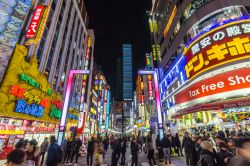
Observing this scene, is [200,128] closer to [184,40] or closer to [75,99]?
[184,40]

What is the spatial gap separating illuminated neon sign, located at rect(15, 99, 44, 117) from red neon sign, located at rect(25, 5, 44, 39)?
6271 mm

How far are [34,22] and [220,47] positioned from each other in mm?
16905

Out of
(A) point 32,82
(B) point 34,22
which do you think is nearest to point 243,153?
(A) point 32,82

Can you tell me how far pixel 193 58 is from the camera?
14.6 meters

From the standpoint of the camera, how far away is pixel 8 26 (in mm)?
12695

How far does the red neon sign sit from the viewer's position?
15.2m

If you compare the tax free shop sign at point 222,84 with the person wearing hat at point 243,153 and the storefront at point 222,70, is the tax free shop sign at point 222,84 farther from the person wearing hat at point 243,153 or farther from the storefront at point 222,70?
the person wearing hat at point 243,153

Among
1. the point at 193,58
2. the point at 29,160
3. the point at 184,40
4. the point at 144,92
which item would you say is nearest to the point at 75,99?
the point at 184,40

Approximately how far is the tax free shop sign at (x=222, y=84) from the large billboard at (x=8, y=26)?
52.4 feet

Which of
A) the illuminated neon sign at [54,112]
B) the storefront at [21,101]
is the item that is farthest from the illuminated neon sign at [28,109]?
the illuminated neon sign at [54,112]

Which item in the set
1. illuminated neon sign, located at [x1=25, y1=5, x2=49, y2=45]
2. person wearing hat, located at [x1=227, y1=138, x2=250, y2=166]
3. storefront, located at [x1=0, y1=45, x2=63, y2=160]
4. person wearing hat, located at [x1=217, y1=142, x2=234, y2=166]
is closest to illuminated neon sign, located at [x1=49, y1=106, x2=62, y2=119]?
storefront, located at [x1=0, y1=45, x2=63, y2=160]

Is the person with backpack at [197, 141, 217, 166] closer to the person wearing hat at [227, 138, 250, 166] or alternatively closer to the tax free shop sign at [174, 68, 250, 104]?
the person wearing hat at [227, 138, 250, 166]

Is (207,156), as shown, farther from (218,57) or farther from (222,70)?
(222,70)

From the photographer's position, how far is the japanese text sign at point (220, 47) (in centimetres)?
1133
